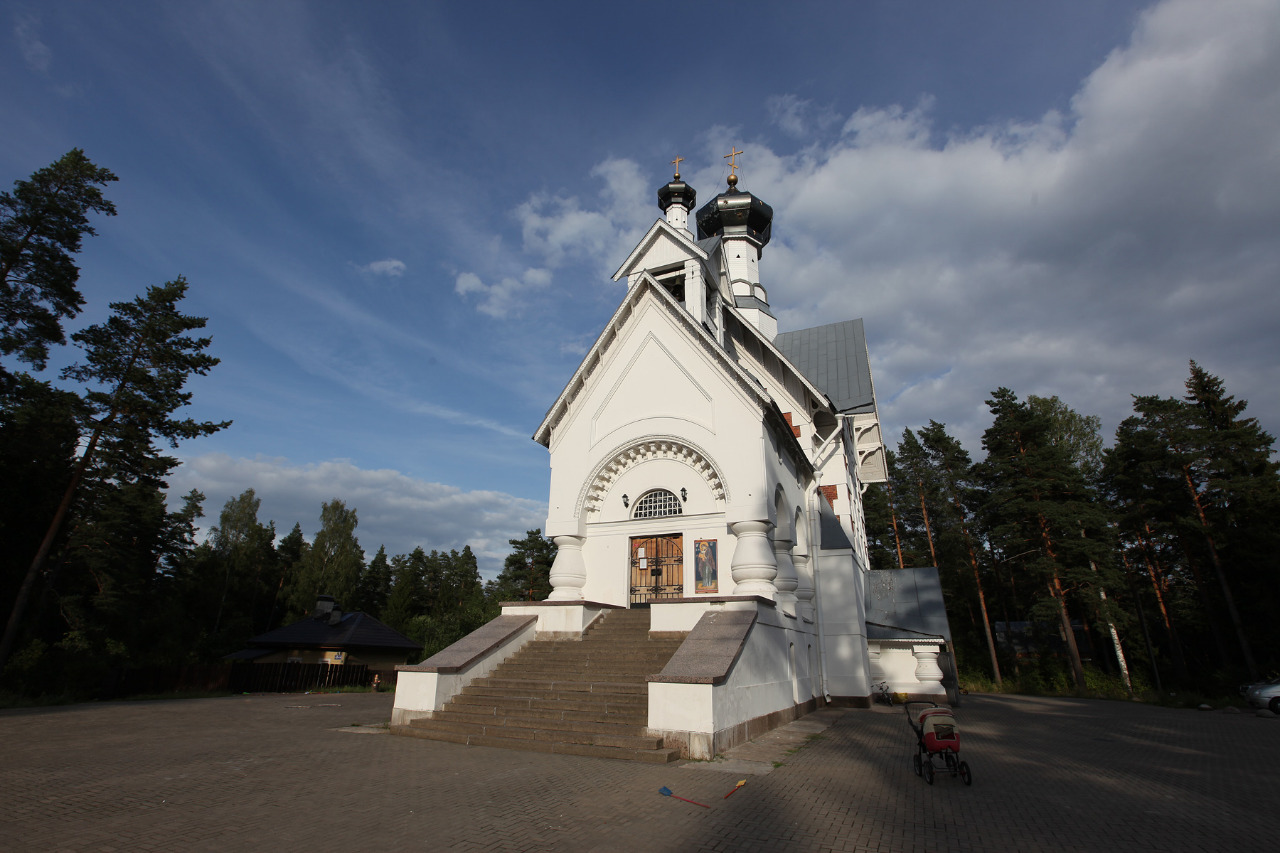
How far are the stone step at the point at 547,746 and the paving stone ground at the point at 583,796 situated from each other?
24 cm

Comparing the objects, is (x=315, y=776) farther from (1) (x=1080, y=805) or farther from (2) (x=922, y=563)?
(2) (x=922, y=563)

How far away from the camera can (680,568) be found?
14.5 metres

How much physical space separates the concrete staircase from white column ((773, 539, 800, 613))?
2.81m

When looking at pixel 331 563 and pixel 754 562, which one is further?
pixel 331 563

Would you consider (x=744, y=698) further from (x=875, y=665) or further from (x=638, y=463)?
(x=875, y=665)

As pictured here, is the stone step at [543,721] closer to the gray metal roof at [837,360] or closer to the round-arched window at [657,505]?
the round-arched window at [657,505]

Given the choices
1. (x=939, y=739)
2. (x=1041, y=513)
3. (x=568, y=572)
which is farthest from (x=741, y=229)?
(x=939, y=739)

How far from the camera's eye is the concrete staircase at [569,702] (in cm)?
895

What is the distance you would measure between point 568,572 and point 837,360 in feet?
55.2

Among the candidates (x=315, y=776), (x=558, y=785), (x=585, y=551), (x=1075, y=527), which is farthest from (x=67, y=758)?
(x=1075, y=527)

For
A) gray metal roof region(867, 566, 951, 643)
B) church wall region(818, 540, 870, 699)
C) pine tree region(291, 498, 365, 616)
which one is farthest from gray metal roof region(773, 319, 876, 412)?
pine tree region(291, 498, 365, 616)

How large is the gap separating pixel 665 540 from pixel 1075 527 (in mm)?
24338

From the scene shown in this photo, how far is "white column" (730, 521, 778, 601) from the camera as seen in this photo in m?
11.9

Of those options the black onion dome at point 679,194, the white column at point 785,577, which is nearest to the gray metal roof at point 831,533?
the white column at point 785,577
